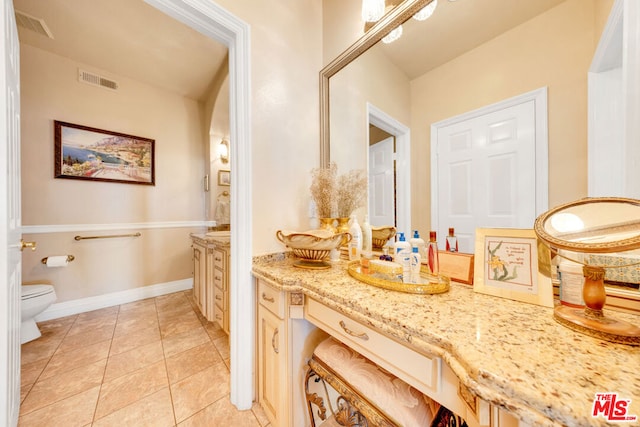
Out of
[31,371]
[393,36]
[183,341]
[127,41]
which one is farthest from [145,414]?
[127,41]

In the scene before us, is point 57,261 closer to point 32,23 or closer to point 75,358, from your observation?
point 75,358

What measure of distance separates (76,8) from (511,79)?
317 centimetres

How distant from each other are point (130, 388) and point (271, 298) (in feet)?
3.91

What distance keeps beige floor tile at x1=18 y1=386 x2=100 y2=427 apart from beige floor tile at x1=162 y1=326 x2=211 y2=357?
47 cm

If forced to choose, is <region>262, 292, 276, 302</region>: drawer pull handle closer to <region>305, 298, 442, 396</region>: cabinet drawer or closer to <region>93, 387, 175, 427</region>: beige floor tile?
<region>305, 298, 442, 396</region>: cabinet drawer

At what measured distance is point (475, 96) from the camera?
0.92m

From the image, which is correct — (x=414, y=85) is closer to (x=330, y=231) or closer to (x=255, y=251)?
(x=330, y=231)

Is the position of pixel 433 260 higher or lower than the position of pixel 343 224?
lower

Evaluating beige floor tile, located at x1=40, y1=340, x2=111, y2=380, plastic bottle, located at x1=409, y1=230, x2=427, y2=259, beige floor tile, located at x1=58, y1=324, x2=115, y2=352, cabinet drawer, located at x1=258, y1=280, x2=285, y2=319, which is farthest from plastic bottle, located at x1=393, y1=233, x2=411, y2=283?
beige floor tile, located at x1=58, y1=324, x2=115, y2=352

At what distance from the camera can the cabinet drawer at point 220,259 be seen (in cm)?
186

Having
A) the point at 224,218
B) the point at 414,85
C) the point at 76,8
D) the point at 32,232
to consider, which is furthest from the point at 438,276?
the point at 32,232

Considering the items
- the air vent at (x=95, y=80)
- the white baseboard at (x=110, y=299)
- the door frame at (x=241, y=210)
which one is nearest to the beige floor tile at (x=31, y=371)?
the white baseboard at (x=110, y=299)

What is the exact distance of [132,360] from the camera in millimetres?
1675

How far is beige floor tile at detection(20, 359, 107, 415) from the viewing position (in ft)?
4.24
